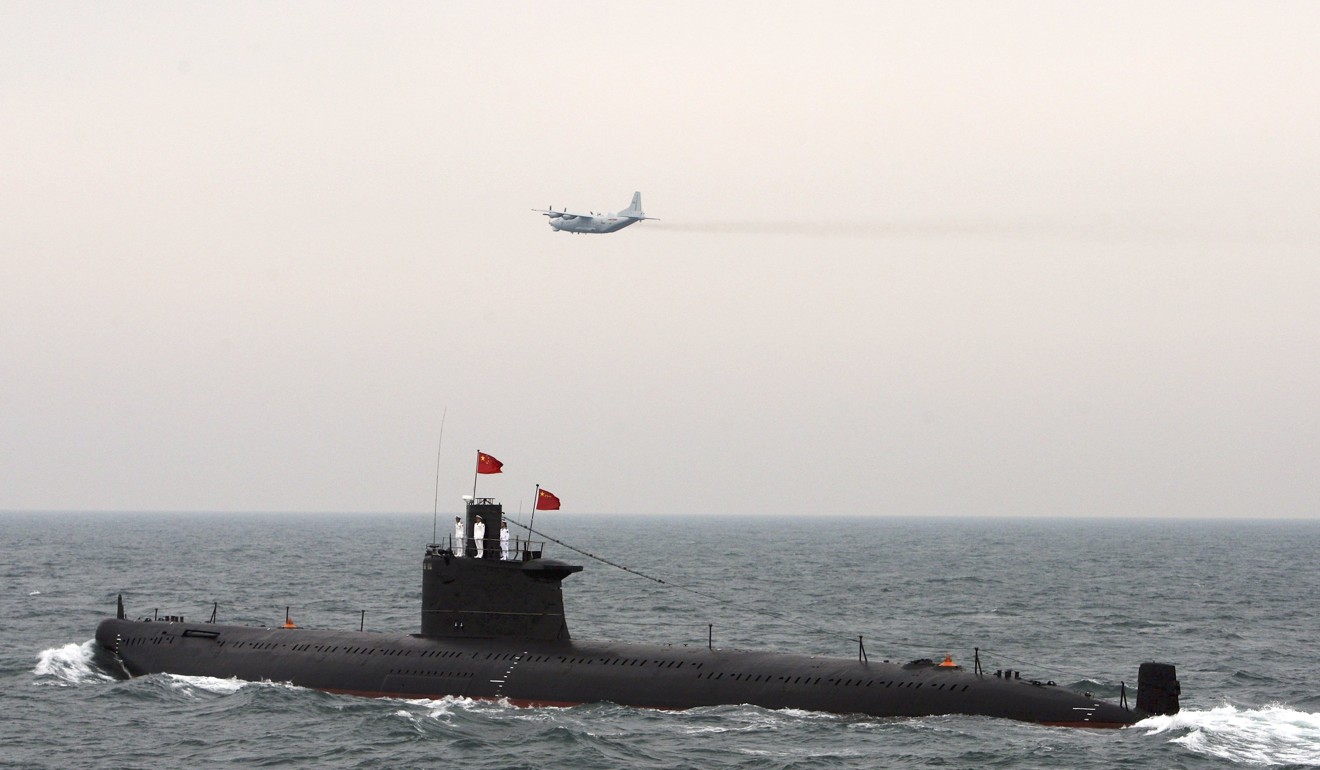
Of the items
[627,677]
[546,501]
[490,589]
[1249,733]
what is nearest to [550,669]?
[627,677]

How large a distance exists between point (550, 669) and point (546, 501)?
4.14m

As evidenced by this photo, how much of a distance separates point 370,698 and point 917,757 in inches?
570

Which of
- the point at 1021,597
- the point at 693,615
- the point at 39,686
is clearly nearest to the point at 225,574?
the point at 693,615

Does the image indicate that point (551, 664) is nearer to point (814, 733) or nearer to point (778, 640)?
point (814, 733)

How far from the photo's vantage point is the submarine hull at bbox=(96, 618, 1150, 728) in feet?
106

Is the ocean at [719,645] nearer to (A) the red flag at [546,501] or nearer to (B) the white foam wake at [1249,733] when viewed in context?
(B) the white foam wake at [1249,733]

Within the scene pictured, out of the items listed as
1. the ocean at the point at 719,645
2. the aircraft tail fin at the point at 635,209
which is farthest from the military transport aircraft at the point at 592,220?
the ocean at the point at 719,645

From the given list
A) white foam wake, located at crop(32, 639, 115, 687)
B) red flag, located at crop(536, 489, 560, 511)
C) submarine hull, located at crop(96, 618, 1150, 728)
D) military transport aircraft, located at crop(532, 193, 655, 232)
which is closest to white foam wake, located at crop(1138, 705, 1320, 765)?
submarine hull, located at crop(96, 618, 1150, 728)

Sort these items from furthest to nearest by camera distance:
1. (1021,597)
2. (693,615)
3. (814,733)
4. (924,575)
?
(924,575) < (1021,597) < (693,615) < (814,733)

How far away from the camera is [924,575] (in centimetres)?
10550

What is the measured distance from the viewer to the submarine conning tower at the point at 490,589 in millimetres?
36906

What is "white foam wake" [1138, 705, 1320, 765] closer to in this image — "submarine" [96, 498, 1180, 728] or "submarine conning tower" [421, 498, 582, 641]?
"submarine" [96, 498, 1180, 728]

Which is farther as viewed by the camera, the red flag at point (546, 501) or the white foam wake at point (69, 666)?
the white foam wake at point (69, 666)

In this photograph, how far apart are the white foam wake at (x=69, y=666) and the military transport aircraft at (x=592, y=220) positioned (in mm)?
37305
